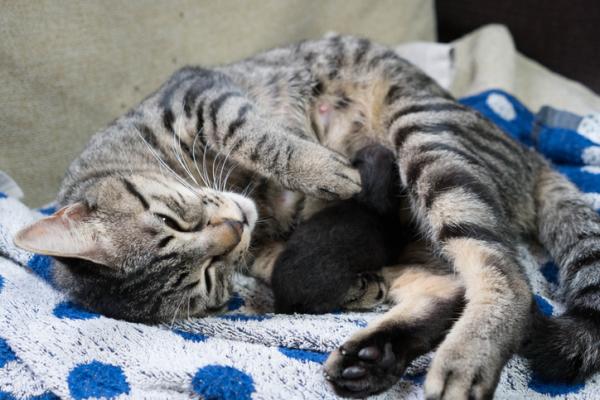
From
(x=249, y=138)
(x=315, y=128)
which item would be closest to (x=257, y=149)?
(x=249, y=138)

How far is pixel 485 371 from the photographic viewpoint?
1065 millimetres

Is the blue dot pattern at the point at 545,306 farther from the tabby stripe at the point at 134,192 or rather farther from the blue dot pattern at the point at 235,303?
the tabby stripe at the point at 134,192

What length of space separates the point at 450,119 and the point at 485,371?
0.83m

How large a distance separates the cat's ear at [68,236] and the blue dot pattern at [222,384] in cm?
35

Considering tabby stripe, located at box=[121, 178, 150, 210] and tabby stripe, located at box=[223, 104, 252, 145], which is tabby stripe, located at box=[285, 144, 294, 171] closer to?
tabby stripe, located at box=[223, 104, 252, 145]

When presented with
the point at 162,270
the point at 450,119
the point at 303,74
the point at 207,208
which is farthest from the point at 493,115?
the point at 162,270

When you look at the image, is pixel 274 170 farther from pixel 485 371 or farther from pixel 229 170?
pixel 485 371

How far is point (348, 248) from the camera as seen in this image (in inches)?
58.6

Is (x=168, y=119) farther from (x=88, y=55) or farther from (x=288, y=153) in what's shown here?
(x=88, y=55)

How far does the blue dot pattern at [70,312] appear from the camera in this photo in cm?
126

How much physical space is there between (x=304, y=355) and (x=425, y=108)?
0.90 metres

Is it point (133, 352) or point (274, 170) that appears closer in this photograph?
point (133, 352)

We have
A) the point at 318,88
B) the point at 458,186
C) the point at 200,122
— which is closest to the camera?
the point at 458,186

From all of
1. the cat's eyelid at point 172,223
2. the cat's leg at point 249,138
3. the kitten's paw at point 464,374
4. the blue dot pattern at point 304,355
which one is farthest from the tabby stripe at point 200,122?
the kitten's paw at point 464,374
